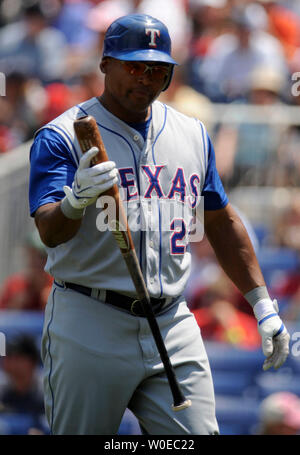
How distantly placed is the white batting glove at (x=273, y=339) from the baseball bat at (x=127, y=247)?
0.45 meters

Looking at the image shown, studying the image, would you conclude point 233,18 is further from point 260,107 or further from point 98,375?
point 98,375

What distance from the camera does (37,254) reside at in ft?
22.1

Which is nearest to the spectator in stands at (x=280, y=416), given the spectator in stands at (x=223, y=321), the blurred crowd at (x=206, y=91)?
the blurred crowd at (x=206, y=91)

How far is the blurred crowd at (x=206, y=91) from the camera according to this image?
21.0 ft

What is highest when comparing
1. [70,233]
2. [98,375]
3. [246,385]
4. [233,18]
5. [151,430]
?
[233,18]

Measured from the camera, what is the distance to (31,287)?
6.66 meters

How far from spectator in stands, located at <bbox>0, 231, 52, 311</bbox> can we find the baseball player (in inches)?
132

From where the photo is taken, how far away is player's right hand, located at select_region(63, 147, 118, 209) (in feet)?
9.14

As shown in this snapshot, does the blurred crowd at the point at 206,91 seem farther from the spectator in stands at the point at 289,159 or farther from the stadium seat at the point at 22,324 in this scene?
the stadium seat at the point at 22,324

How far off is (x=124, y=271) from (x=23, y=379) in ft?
10.5
